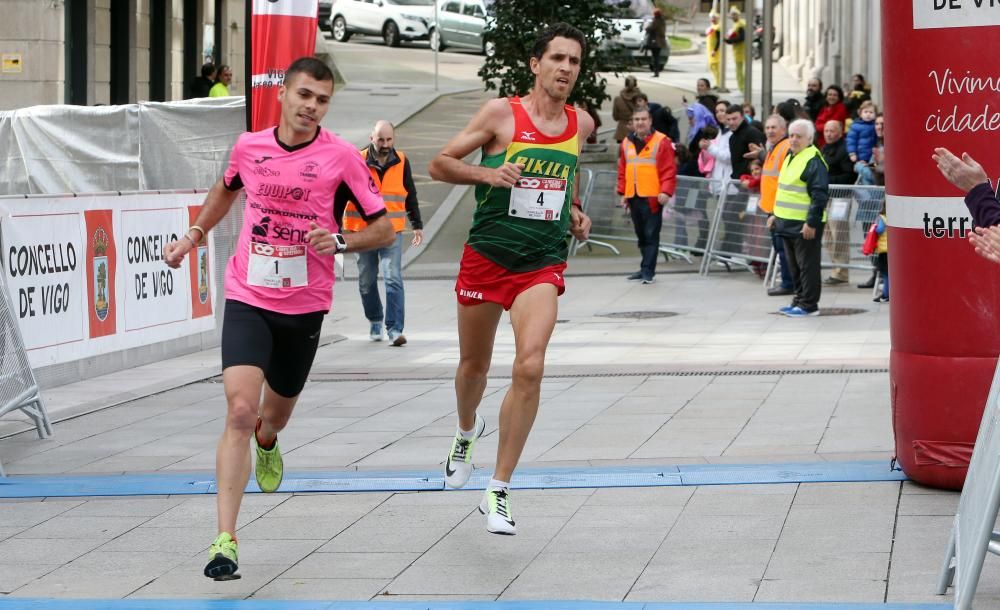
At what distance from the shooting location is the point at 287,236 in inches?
247

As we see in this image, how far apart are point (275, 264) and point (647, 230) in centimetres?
1268

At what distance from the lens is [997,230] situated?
5.33 meters

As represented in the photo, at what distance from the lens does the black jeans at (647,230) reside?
61.1ft

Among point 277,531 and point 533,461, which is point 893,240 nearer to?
point 533,461

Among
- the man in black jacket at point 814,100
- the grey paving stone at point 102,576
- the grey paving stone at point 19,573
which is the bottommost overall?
the grey paving stone at point 19,573

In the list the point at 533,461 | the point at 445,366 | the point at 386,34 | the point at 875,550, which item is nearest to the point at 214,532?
the point at 533,461

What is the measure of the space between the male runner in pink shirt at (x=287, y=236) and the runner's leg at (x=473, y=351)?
68cm

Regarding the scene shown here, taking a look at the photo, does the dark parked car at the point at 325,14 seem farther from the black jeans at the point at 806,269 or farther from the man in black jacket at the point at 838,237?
the black jeans at the point at 806,269

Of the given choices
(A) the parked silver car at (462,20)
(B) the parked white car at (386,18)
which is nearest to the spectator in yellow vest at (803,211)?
(A) the parked silver car at (462,20)

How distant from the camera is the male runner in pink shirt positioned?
6172 mm

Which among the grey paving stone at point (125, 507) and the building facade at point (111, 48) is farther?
the building facade at point (111, 48)

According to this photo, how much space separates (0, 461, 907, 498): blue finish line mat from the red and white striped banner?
323 centimetres

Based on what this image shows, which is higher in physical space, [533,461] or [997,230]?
[997,230]

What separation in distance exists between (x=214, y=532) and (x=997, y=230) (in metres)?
3.39
